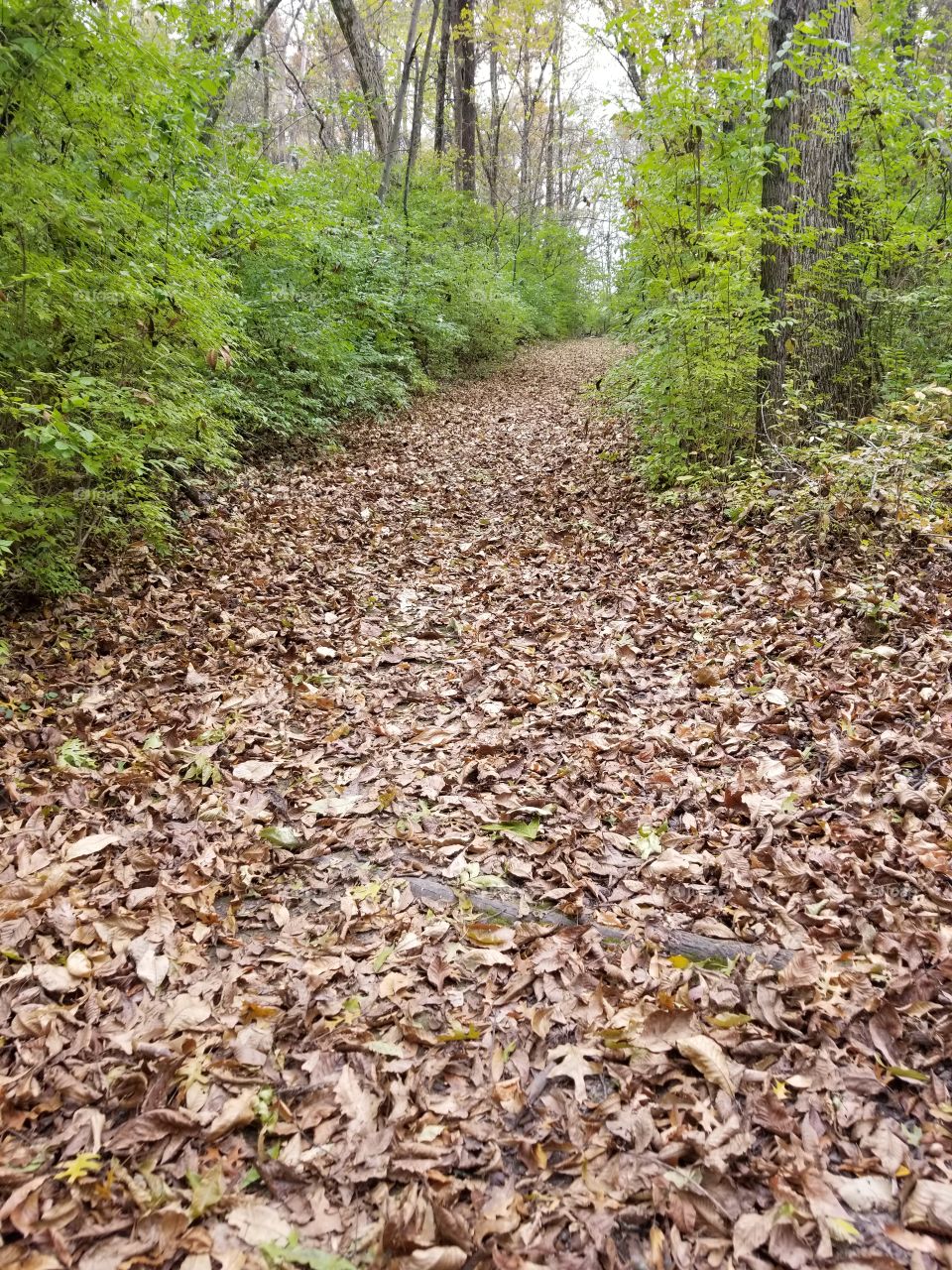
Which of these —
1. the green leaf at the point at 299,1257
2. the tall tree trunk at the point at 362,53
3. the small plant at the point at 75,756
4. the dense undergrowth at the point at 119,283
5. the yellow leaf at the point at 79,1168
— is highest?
the tall tree trunk at the point at 362,53

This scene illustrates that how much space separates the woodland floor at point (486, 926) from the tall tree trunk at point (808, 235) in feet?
7.14

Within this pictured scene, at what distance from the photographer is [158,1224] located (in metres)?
1.91

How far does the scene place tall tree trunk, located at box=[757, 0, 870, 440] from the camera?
6.34 metres

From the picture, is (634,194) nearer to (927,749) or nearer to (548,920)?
(927,749)

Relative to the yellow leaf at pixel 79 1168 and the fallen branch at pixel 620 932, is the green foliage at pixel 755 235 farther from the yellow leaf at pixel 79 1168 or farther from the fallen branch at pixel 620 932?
the yellow leaf at pixel 79 1168

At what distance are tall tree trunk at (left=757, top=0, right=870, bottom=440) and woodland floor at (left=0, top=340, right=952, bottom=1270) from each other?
2.18 meters

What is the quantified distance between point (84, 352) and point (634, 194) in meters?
5.72

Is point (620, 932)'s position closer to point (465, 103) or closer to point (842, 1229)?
point (842, 1229)

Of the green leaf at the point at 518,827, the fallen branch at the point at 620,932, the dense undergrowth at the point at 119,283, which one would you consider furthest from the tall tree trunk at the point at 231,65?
the fallen branch at the point at 620,932

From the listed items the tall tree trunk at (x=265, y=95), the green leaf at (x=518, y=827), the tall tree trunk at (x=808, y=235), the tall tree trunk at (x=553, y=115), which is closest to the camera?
the green leaf at (x=518, y=827)

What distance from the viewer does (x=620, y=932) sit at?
2793 mm

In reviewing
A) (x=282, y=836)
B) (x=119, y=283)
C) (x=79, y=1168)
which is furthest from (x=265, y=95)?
(x=79, y=1168)

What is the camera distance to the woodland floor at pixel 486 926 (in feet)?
6.33

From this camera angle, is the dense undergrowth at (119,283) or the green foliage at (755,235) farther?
the green foliage at (755,235)
